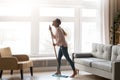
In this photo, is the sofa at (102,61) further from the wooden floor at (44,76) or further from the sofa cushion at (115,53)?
the wooden floor at (44,76)

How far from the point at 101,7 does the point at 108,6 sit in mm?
213

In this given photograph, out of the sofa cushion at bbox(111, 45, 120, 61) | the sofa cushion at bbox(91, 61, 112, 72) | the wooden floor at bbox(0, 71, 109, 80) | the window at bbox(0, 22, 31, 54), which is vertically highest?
the window at bbox(0, 22, 31, 54)

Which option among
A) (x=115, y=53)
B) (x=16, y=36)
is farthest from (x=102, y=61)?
(x=16, y=36)

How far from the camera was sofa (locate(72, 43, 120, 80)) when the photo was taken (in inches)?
213

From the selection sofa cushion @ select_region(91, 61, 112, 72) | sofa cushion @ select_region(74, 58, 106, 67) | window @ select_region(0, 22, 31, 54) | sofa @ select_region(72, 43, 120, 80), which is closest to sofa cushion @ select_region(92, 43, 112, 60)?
sofa @ select_region(72, 43, 120, 80)

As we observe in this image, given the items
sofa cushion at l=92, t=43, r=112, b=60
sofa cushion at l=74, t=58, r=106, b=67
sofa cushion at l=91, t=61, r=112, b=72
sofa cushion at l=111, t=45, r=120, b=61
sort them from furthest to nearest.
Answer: sofa cushion at l=92, t=43, r=112, b=60
sofa cushion at l=74, t=58, r=106, b=67
sofa cushion at l=111, t=45, r=120, b=61
sofa cushion at l=91, t=61, r=112, b=72

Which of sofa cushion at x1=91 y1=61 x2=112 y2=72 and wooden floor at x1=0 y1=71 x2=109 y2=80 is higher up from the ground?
sofa cushion at x1=91 y1=61 x2=112 y2=72

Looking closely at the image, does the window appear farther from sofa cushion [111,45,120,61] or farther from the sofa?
sofa cushion [111,45,120,61]

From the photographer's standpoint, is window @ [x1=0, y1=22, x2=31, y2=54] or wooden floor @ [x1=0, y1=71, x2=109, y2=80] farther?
window @ [x1=0, y1=22, x2=31, y2=54]

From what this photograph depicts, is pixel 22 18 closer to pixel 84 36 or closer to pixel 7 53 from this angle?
pixel 7 53

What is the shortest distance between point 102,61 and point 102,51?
537 millimetres

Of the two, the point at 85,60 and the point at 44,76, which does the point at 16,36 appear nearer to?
the point at 44,76

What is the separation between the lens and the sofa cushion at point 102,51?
21.6 feet

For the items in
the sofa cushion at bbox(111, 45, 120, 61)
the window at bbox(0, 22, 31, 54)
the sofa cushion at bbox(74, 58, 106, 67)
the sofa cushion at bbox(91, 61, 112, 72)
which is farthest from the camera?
the window at bbox(0, 22, 31, 54)
